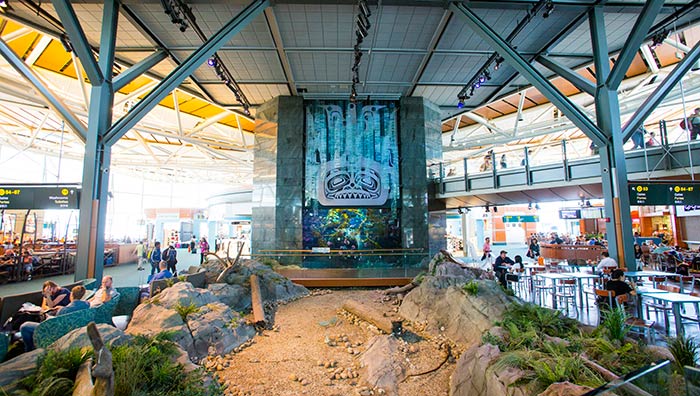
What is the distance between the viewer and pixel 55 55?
13.6m

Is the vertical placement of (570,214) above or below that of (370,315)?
above

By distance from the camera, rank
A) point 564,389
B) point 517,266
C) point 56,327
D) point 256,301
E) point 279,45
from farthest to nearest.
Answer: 1. point 279,45
2. point 517,266
3. point 256,301
4. point 56,327
5. point 564,389

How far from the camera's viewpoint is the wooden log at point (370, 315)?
7.31 meters

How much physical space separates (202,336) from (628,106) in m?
19.8

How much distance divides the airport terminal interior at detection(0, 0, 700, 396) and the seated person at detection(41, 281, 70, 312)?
4 cm

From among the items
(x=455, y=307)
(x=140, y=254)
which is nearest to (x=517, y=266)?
(x=455, y=307)

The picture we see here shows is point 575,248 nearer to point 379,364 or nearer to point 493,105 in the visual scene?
point 493,105

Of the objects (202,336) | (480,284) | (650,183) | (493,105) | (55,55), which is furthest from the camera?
(493,105)

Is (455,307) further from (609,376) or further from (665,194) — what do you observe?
(665,194)

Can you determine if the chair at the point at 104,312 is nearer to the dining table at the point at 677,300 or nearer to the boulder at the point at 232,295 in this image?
the boulder at the point at 232,295

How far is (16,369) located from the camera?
3.60 meters

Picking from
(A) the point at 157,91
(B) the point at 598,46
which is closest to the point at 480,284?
(B) the point at 598,46

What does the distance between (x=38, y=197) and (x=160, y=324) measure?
4.74 metres

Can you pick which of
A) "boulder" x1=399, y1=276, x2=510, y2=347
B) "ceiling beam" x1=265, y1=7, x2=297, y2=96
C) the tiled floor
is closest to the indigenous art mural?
"ceiling beam" x1=265, y1=7, x2=297, y2=96
